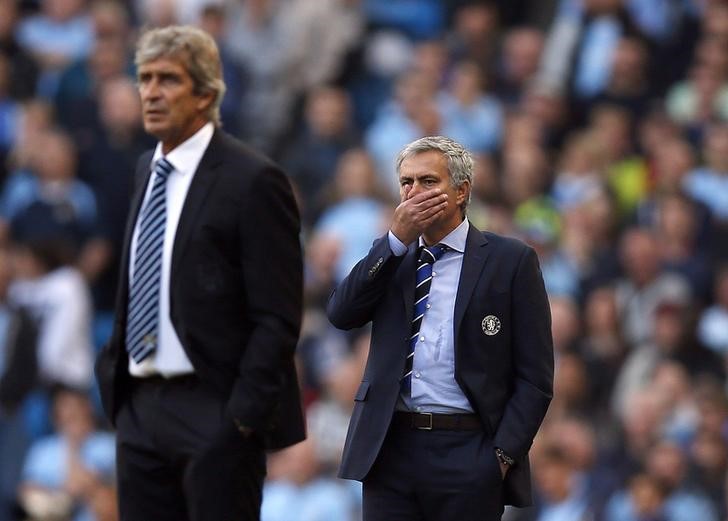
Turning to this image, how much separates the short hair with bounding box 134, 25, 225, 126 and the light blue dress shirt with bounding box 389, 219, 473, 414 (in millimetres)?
1080

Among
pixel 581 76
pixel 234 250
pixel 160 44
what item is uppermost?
pixel 581 76

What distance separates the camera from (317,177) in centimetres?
1450

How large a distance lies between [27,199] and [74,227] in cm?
54

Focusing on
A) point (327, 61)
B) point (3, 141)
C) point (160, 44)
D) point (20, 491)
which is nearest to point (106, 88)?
Answer: point (3, 141)

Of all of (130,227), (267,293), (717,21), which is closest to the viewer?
(267,293)

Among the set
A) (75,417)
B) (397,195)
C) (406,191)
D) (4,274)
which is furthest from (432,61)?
(406,191)

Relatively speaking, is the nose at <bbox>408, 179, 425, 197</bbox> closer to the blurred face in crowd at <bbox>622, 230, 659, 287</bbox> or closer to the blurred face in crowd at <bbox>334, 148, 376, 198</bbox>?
the blurred face in crowd at <bbox>622, 230, 659, 287</bbox>

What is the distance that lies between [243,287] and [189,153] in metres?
0.56

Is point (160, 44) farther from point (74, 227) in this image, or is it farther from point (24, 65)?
point (24, 65)

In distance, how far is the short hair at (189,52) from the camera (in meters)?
6.60

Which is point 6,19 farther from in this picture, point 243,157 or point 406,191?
point 406,191

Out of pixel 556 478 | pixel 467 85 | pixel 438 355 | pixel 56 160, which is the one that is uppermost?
pixel 467 85

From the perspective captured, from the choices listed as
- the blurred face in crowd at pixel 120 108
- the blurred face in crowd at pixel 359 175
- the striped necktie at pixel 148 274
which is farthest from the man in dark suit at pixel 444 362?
the blurred face in crowd at pixel 120 108

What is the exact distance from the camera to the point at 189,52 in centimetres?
662
